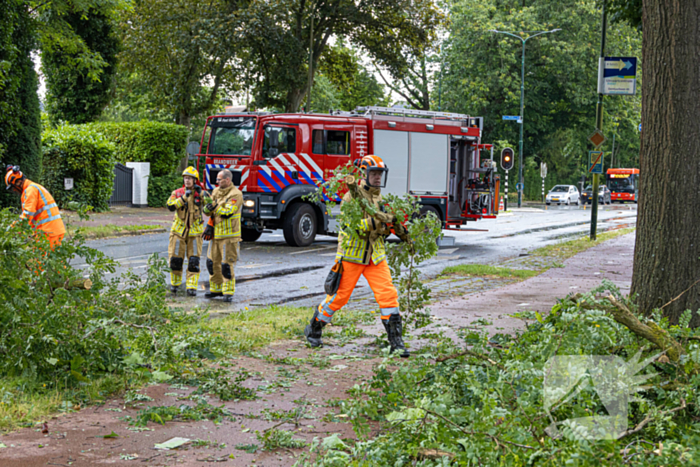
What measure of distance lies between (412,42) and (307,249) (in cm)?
1635

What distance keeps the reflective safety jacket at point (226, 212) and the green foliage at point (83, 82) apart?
23.8 metres

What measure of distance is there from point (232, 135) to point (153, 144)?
12.6m

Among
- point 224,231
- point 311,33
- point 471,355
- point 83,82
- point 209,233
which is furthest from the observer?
point 83,82

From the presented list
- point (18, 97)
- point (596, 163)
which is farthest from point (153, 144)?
point (596, 163)

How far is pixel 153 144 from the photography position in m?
28.5

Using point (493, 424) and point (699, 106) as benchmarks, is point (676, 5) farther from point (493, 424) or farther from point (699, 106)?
point (493, 424)

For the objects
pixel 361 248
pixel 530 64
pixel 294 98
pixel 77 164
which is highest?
pixel 530 64

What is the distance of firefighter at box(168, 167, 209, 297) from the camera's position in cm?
999

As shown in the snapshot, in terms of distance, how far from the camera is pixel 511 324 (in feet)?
25.6

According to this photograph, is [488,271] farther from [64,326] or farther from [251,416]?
[64,326]

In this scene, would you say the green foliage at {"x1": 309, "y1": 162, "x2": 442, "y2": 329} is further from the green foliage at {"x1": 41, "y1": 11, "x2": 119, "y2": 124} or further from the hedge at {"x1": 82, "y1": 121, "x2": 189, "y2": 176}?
the green foliage at {"x1": 41, "y1": 11, "x2": 119, "y2": 124}

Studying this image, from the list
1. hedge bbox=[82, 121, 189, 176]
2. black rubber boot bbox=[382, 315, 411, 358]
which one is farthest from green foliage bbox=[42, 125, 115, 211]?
black rubber boot bbox=[382, 315, 411, 358]

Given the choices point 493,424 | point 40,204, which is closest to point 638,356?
point 493,424

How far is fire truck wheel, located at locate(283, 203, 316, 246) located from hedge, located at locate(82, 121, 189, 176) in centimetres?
1337
